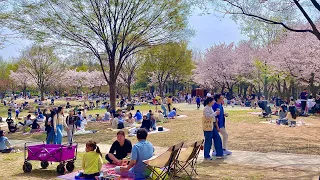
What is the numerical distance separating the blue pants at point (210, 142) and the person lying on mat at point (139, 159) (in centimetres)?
272

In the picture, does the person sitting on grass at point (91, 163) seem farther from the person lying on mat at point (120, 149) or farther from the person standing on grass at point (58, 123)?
the person standing on grass at point (58, 123)

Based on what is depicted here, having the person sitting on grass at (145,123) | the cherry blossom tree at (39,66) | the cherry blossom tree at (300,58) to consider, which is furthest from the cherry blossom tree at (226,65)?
the person sitting on grass at (145,123)

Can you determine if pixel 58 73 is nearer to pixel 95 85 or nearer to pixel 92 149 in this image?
pixel 95 85

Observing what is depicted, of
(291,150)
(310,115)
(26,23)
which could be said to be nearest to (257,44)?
(310,115)

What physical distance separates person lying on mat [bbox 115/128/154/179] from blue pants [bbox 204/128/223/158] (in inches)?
107

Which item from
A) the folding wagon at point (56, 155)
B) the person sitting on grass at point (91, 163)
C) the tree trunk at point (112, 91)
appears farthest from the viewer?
the tree trunk at point (112, 91)

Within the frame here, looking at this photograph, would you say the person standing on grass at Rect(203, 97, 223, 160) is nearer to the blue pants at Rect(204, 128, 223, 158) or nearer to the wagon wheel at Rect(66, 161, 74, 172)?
the blue pants at Rect(204, 128, 223, 158)

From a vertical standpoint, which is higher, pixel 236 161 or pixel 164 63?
pixel 164 63

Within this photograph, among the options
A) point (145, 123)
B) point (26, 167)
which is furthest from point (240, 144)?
point (26, 167)

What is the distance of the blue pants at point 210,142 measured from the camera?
873 centimetres

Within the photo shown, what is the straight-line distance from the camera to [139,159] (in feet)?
20.7

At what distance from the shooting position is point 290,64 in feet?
95.1

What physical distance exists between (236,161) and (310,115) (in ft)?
49.6

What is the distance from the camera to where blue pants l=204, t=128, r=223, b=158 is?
28.7 ft
